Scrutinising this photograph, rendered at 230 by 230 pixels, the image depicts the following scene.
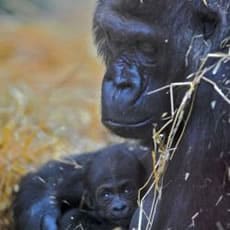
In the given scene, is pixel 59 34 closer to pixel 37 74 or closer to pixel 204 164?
pixel 37 74

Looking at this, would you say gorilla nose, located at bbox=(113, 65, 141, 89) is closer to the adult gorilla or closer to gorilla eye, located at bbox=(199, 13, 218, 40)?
the adult gorilla

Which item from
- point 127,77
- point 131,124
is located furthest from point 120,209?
point 127,77

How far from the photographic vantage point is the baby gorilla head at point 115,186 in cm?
403

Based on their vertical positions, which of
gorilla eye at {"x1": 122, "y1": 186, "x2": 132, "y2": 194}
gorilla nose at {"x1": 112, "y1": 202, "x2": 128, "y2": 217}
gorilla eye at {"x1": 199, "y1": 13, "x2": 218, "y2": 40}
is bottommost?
gorilla nose at {"x1": 112, "y1": 202, "x2": 128, "y2": 217}

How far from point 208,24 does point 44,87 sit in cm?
364

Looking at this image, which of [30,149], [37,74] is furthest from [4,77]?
[30,149]

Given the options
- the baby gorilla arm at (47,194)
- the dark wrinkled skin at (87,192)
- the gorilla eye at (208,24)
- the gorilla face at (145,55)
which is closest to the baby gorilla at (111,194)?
the dark wrinkled skin at (87,192)

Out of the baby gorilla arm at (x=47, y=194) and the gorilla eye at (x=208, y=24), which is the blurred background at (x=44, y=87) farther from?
the gorilla eye at (x=208, y=24)

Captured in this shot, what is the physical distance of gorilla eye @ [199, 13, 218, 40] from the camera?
11.0ft

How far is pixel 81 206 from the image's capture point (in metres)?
4.23

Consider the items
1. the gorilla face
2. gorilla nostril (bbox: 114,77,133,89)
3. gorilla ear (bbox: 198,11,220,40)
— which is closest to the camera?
gorilla ear (bbox: 198,11,220,40)

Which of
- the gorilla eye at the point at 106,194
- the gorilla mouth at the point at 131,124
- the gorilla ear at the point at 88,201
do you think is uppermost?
the gorilla mouth at the point at 131,124

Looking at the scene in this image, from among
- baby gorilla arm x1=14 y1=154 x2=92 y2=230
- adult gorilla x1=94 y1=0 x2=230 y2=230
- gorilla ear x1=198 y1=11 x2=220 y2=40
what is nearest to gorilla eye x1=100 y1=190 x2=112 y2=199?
baby gorilla arm x1=14 y1=154 x2=92 y2=230

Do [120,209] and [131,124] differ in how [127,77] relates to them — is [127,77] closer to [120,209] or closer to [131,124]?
[131,124]
